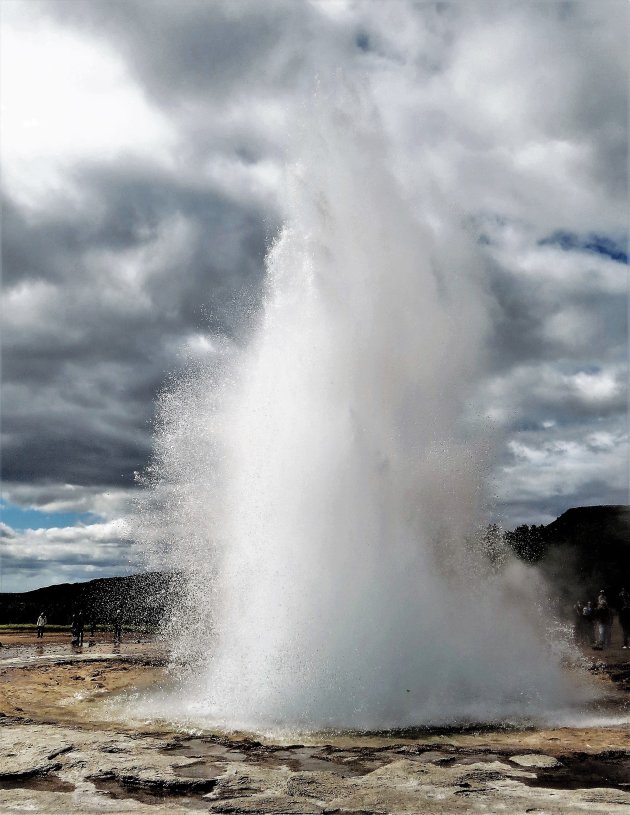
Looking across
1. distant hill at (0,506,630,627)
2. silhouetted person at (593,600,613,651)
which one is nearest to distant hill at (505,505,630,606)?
distant hill at (0,506,630,627)

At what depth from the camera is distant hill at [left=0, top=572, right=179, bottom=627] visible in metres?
48.4

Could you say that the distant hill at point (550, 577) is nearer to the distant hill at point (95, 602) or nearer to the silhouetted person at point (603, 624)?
the distant hill at point (95, 602)

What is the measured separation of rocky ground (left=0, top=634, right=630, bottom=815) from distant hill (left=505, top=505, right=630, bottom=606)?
106 ft

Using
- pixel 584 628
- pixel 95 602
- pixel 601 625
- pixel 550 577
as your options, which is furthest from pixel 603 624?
pixel 95 602

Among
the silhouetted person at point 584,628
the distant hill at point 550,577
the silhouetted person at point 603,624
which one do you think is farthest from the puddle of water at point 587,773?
the distant hill at point 550,577

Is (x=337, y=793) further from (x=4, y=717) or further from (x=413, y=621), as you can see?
(x=4, y=717)

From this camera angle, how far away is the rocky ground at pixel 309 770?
5.94 metres

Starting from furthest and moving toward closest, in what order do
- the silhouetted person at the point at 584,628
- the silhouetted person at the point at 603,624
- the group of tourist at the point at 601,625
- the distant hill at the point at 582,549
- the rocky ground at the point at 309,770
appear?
1. the distant hill at the point at 582,549
2. the silhouetted person at the point at 584,628
3. the silhouetted person at the point at 603,624
4. the group of tourist at the point at 601,625
5. the rocky ground at the point at 309,770

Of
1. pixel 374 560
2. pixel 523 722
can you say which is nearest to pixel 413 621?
pixel 374 560

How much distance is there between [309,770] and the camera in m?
6.97

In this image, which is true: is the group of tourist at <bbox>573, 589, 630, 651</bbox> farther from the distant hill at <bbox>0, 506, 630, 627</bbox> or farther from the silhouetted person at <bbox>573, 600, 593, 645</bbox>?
the distant hill at <bbox>0, 506, 630, 627</bbox>

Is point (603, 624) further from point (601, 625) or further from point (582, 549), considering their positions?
point (582, 549)

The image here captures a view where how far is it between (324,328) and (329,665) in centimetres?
691

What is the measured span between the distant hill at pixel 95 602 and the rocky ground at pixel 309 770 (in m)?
31.4
